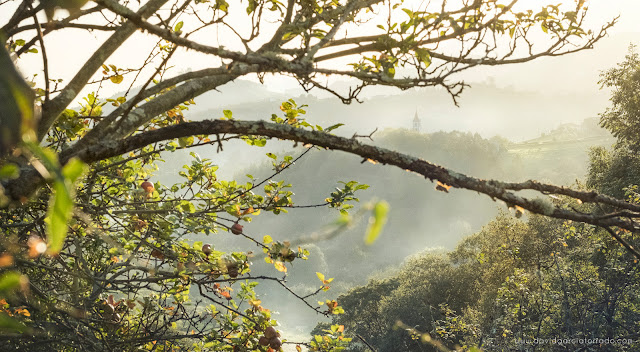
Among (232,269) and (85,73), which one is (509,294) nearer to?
(232,269)

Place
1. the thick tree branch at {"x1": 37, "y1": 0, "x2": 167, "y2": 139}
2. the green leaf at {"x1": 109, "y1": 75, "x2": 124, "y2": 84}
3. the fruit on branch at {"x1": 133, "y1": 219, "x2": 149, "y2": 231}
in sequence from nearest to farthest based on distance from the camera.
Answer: the thick tree branch at {"x1": 37, "y1": 0, "x2": 167, "y2": 139} < the green leaf at {"x1": 109, "y1": 75, "x2": 124, "y2": 84} < the fruit on branch at {"x1": 133, "y1": 219, "x2": 149, "y2": 231}

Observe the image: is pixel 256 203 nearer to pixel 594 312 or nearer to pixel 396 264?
pixel 594 312

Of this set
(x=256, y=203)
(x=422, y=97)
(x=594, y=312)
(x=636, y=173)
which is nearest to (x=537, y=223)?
(x=636, y=173)

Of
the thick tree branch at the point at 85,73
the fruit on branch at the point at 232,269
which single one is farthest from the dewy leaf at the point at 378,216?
the fruit on branch at the point at 232,269

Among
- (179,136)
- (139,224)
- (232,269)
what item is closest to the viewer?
(179,136)

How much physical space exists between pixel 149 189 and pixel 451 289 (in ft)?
78.8

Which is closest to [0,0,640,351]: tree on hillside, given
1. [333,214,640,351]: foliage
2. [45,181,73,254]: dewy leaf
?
[45,181,73,254]: dewy leaf

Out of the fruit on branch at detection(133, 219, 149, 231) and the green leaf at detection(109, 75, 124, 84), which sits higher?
the green leaf at detection(109, 75, 124, 84)

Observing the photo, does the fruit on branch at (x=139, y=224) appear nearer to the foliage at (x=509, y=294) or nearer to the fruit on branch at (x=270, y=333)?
the fruit on branch at (x=270, y=333)

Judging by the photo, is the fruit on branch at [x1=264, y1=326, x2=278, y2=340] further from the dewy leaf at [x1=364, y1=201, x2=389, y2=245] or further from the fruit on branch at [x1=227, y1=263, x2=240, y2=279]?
the dewy leaf at [x1=364, y1=201, x2=389, y2=245]

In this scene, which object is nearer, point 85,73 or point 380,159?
point 380,159

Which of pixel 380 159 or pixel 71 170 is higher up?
pixel 380 159

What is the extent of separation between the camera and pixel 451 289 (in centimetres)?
2534

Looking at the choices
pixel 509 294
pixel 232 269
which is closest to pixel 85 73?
pixel 232 269
